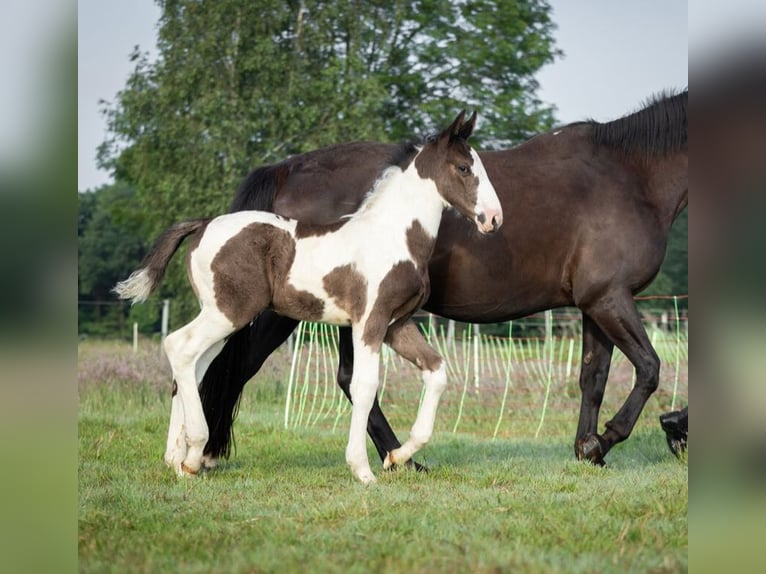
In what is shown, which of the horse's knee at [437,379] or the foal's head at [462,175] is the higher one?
the foal's head at [462,175]

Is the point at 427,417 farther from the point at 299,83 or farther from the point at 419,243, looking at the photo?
the point at 299,83

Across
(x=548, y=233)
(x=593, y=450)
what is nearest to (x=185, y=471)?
(x=593, y=450)

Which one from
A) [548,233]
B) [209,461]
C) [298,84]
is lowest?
[209,461]

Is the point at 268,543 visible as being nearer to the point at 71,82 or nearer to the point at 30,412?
the point at 30,412

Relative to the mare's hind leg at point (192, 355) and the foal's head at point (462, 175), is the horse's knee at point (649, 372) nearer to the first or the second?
the foal's head at point (462, 175)

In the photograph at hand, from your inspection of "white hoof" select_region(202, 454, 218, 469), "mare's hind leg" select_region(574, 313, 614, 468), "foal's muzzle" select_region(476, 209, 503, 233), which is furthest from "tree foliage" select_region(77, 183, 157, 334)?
"foal's muzzle" select_region(476, 209, 503, 233)

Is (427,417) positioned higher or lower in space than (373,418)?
higher

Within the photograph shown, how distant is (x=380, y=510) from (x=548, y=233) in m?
2.79

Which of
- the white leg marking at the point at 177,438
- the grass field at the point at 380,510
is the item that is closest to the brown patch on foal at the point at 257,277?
the white leg marking at the point at 177,438

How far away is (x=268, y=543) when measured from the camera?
3.98 meters

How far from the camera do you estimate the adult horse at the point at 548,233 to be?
652 centimetres

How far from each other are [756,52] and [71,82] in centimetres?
198

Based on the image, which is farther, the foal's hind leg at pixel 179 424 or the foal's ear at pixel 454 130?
the foal's hind leg at pixel 179 424

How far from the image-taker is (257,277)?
18.9 ft
